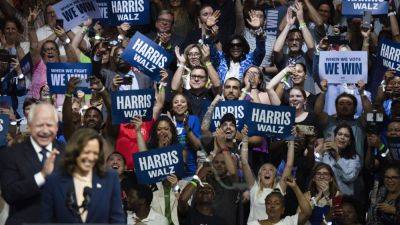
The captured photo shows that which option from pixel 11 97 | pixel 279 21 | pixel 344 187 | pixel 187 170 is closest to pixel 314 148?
pixel 344 187

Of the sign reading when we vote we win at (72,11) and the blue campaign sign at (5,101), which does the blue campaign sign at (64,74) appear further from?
the sign reading when we vote we win at (72,11)

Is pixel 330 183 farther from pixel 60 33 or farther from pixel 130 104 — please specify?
pixel 60 33

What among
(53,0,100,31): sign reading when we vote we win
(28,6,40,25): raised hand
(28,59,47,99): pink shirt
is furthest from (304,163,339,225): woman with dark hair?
(28,6,40,25): raised hand

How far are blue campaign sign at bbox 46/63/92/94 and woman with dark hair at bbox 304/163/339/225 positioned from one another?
260 cm

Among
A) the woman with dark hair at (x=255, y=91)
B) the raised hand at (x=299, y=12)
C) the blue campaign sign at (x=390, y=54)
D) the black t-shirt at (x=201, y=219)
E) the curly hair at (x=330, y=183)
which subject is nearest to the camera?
the black t-shirt at (x=201, y=219)

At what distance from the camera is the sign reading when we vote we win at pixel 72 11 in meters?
13.9

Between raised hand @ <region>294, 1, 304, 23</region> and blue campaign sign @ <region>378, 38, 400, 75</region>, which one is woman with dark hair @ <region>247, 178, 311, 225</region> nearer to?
blue campaign sign @ <region>378, 38, 400, 75</region>

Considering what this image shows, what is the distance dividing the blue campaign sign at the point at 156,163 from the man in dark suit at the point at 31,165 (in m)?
3.88

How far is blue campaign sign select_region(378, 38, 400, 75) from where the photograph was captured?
13406 millimetres

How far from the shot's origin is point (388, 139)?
1247 cm

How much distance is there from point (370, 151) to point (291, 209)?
122 cm

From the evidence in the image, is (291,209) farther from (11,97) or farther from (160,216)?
(11,97)

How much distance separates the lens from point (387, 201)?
11875 millimetres

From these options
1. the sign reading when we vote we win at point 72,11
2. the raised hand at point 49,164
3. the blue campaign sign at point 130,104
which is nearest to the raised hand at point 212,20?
the sign reading when we vote we win at point 72,11
